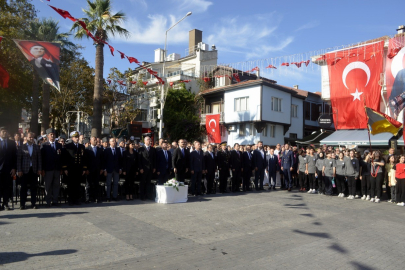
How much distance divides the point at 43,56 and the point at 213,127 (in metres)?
25.8

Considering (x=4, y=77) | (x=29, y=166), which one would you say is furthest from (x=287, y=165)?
(x=4, y=77)

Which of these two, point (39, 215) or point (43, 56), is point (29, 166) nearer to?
point (39, 215)

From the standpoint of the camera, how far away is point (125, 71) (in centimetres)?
3641

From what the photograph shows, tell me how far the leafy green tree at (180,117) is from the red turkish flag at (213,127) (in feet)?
6.02

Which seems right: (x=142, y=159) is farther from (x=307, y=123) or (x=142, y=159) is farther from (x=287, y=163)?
(x=307, y=123)

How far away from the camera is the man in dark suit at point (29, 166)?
940 cm

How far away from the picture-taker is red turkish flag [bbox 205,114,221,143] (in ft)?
119

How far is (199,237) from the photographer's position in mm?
7117

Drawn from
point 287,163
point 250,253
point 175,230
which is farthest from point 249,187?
point 250,253

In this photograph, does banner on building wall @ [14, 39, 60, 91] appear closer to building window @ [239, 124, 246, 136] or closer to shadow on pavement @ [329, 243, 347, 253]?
shadow on pavement @ [329, 243, 347, 253]

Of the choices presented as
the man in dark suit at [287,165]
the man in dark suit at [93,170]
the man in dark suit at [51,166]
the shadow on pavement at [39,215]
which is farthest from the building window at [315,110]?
the shadow on pavement at [39,215]

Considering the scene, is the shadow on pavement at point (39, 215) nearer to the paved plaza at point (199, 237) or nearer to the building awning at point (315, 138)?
the paved plaza at point (199, 237)

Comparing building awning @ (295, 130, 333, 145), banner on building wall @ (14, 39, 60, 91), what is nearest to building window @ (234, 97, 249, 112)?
building awning @ (295, 130, 333, 145)

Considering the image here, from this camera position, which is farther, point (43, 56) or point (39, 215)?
point (43, 56)
